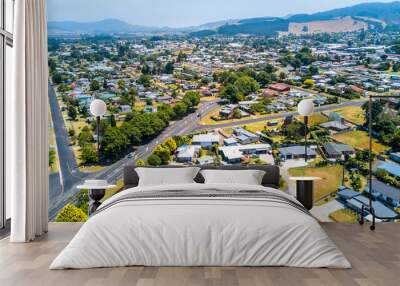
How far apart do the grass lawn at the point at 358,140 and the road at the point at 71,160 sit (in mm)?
2044

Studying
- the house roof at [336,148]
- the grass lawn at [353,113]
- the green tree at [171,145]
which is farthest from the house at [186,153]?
the grass lawn at [353,113]

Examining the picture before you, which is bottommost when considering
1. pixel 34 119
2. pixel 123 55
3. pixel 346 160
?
pixel 346 160

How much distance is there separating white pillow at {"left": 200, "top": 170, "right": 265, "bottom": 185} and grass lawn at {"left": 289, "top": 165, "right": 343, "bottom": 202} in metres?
1.03

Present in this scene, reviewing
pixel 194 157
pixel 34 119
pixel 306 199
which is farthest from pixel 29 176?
pixel 306 199

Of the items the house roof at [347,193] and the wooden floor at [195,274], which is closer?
the wooden floor at [195,274]

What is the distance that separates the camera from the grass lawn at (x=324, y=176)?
7754 mm

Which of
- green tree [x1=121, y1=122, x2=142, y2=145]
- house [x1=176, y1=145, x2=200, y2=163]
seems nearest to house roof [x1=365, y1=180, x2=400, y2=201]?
house [x1=176, y1=145, x2=200, y2=163]

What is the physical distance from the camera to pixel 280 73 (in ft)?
27.6

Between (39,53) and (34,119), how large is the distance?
2.29 ft

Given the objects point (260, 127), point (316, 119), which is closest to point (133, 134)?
point (260, 127)

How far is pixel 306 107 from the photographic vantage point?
25.0ft

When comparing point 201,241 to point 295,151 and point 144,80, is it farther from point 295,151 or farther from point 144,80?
point 144,80

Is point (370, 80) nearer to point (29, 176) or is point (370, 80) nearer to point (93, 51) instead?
point (93, 51)

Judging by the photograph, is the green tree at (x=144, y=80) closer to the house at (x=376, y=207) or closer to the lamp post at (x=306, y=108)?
the lamp post at (x=306, y=108)
